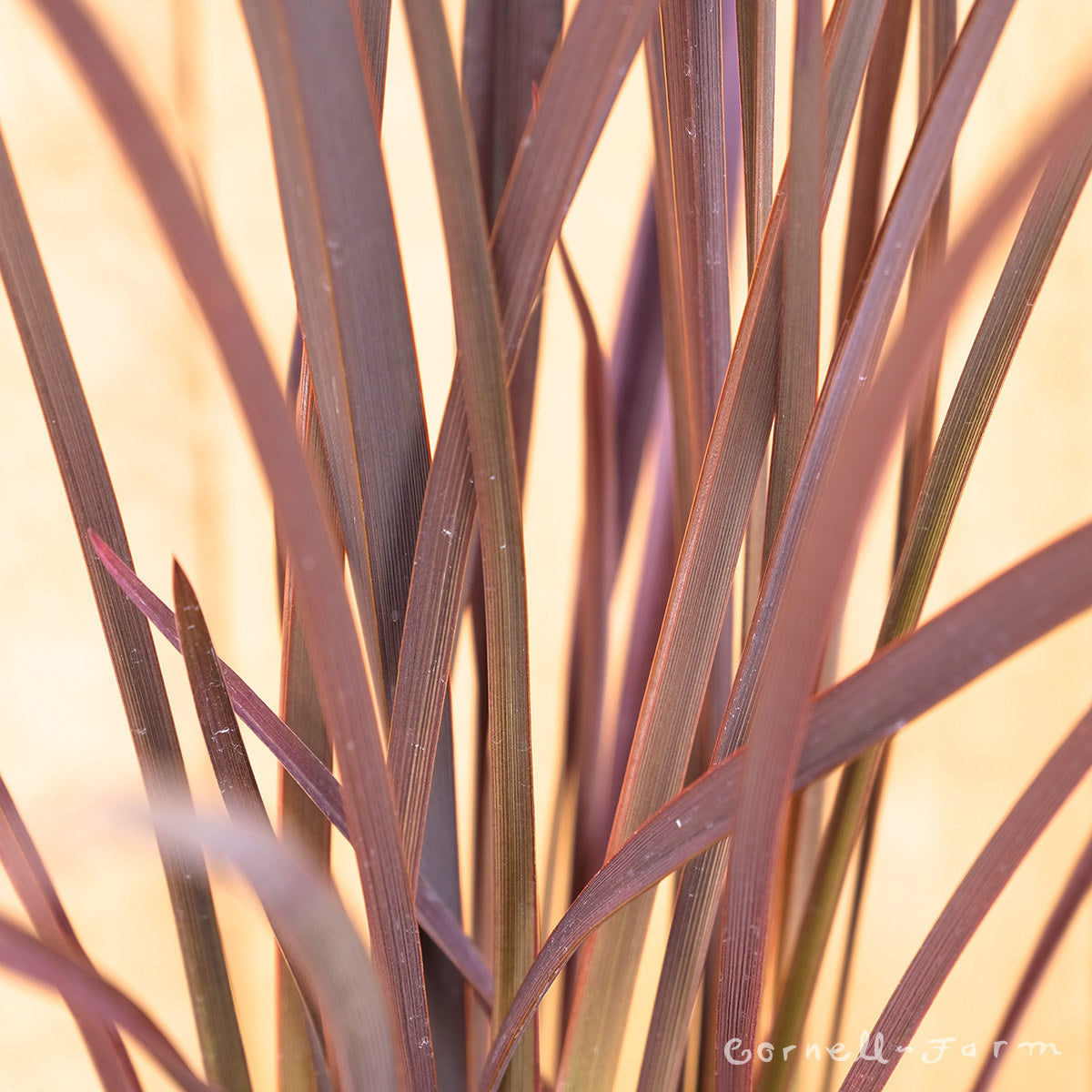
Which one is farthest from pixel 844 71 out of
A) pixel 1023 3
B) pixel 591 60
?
pixel 1023 3

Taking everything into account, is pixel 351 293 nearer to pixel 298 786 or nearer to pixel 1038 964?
pixel 298 786

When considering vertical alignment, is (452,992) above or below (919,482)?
below

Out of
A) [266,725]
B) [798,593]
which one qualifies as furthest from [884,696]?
[266,725]

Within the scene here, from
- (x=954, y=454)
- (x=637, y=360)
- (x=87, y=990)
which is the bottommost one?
(x=87, y=990)

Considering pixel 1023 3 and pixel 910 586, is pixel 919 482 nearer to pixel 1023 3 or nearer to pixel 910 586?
pixel 910 586

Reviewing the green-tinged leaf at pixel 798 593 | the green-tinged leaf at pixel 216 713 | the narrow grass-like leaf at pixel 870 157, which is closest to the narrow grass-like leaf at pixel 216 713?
the green-tinged leaf at pixel 216 713

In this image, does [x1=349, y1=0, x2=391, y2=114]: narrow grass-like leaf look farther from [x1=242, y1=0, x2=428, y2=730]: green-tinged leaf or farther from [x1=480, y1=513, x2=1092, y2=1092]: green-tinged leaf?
[x1=480, y1=513, x2=1092, y2=1092]: green-tinged leaf

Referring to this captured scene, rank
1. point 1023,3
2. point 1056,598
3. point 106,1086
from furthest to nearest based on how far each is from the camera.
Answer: point 1023,3 < point 106,1086 < point 1056,598
